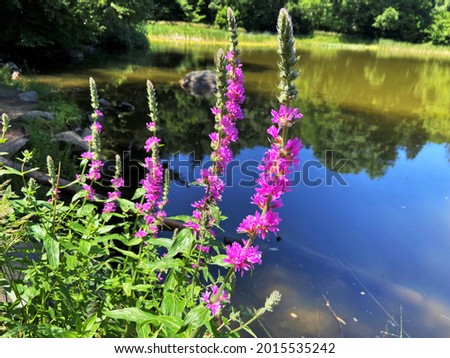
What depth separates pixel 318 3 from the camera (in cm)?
5853

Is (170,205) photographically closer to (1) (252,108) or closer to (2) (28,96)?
(2) (28,96)

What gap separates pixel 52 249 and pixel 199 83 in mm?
16886

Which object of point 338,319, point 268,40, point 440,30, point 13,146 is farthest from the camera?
point 440,30

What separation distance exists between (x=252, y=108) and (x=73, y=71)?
32.5ft

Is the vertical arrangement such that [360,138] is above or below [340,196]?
above

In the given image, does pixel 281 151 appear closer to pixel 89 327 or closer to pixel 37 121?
pixel 89 327

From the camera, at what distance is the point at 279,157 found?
1.95 metres

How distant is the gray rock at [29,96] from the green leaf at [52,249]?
1028 centimetres

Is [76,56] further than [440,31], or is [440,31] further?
[440,31]

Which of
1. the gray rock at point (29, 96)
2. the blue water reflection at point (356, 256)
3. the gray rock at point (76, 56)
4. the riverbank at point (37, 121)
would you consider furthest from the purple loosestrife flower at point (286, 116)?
the gray rock at point (76, 56)

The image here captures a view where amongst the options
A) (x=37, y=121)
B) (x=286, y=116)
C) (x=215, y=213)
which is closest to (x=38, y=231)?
(x=215, y=213)

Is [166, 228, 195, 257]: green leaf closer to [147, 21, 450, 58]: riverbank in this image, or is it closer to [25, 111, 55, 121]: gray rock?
[25, 111, 55, 121]: gray rock

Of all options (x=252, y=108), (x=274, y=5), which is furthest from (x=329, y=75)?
(x=274, y=5)

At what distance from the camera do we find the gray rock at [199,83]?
18.0m
